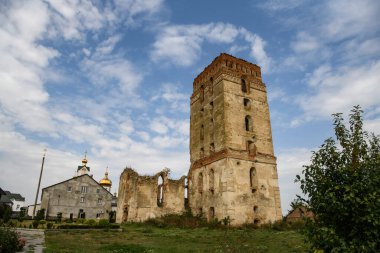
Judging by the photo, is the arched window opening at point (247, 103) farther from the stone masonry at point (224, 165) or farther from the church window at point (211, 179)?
the church window at point (211, 179)

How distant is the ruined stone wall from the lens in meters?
32.2

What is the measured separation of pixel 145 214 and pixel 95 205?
1858 cm

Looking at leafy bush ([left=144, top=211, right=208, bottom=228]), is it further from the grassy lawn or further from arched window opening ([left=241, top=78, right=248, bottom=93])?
arched window opening ([left=241, top=78, right=248, bottom=93])

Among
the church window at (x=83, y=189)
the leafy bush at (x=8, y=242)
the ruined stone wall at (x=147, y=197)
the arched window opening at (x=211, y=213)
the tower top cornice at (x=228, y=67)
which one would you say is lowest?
the leafy bush at (x=8, y=242)

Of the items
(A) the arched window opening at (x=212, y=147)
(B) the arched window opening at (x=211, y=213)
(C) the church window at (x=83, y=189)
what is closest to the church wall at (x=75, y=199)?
(C) the church window at (x=83, y=189)

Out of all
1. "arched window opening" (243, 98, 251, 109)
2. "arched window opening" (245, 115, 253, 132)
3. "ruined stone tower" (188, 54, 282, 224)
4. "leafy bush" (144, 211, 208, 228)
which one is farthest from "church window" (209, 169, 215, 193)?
"arched window opening" (243, 98, 251, 109)

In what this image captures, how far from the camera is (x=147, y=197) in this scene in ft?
108

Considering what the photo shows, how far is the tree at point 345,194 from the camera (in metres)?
5.59

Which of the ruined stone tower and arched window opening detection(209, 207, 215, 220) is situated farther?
arched window opening detection(209, 207, 215, 220)

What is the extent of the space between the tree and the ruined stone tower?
2212cm

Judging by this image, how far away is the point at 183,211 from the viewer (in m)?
33.7

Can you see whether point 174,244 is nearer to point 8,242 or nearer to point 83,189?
point 8,242

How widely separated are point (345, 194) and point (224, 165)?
23672 mm

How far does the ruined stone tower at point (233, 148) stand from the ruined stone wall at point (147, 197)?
1778 mm
